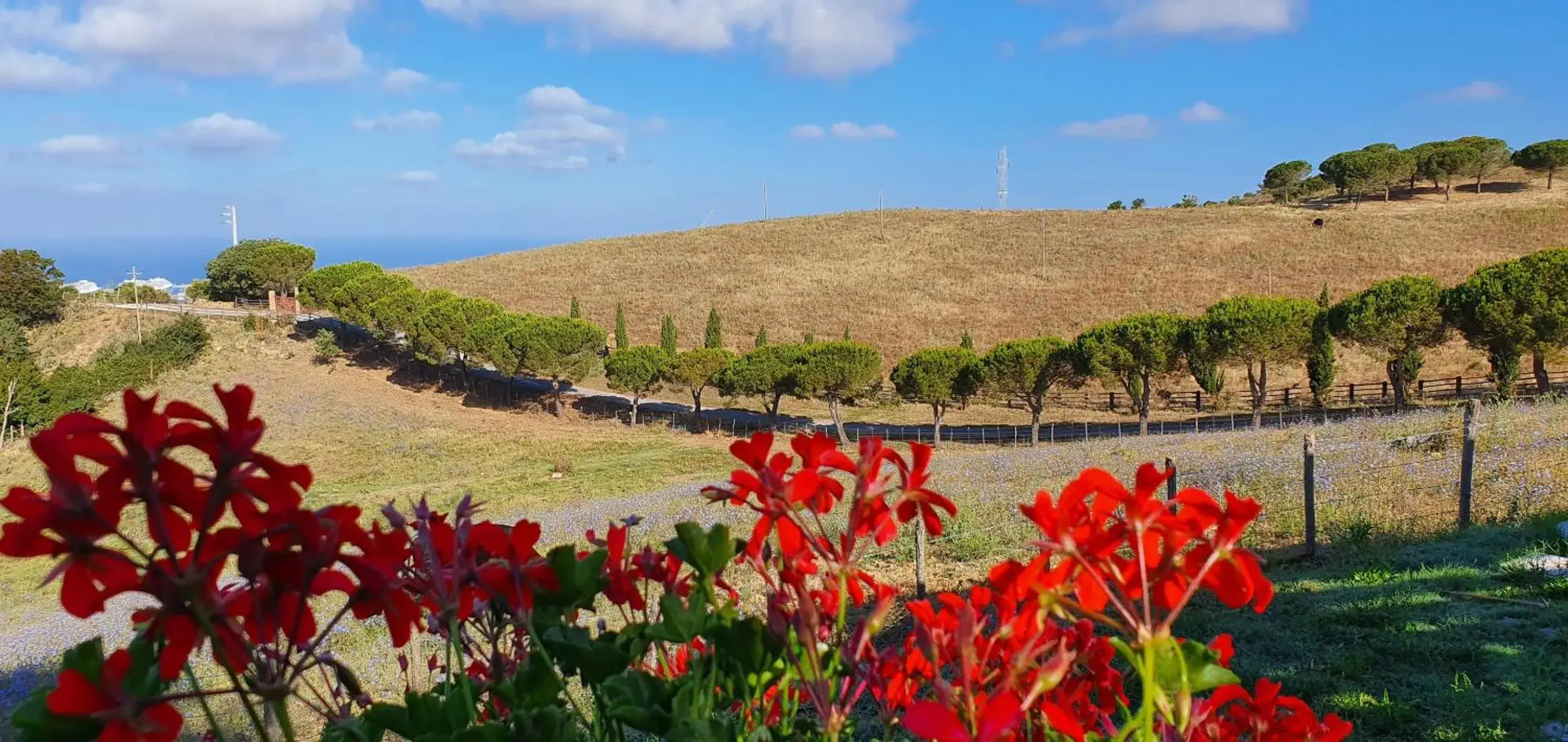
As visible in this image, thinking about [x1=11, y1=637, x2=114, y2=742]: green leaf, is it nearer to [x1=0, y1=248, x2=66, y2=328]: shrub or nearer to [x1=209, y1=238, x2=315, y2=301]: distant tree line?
[x1=0, y1=248, x2=66, y2=328]: shrub

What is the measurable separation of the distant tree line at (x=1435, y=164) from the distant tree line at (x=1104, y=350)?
3143 centimetres

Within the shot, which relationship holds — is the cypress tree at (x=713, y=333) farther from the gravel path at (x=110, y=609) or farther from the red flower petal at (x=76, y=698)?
the red flower petal at (x=76, y=698)

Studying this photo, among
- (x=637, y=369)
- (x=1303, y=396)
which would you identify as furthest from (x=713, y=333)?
(x=1303, y=396)

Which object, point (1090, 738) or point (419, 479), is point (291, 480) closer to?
point (1090, 738)

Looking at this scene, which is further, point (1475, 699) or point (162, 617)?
point (1475, 699)

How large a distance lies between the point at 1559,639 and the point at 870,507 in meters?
6.05

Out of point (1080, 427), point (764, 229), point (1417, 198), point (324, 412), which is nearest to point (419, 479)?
point (324, 412)

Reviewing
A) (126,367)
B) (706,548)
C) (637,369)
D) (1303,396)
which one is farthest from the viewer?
(126,367)

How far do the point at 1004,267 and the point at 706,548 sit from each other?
189ft

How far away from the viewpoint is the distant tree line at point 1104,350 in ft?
79.2

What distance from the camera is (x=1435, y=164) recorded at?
5897 cm

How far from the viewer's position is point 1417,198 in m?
58.7

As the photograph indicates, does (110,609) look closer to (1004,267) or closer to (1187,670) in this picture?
(1187,670)

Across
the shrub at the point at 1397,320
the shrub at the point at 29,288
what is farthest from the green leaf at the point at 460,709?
the shrub at the point at 29,288
